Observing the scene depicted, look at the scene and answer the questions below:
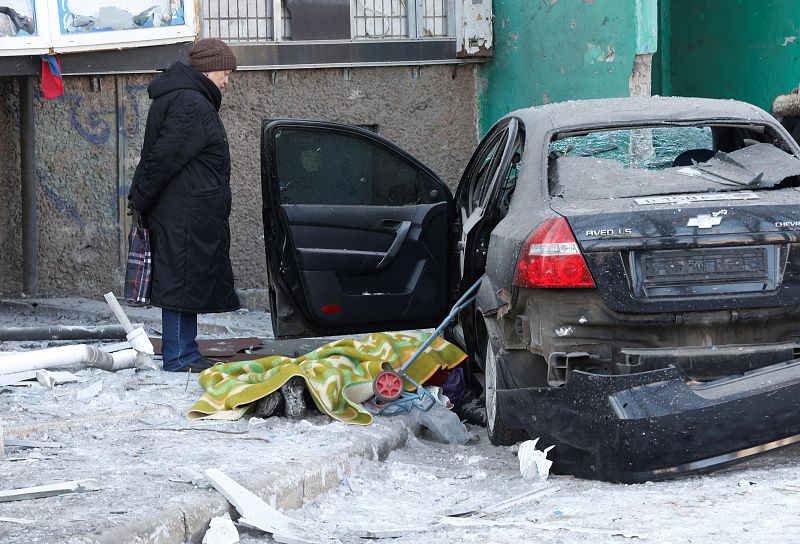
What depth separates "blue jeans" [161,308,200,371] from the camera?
24.0ft

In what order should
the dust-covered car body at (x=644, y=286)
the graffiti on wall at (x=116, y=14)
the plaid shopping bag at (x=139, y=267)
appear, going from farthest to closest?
the graffiti on wall at (x=116, y=14)
the plaid shopping bag at (x=139, y=267)
the dust-covered car body at (x=644, y=286)

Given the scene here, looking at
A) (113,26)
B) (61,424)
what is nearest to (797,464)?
(61,424)

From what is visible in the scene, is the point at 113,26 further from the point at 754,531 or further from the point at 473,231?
the point at 754,531

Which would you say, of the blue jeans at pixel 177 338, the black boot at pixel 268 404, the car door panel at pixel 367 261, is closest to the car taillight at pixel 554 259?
the black boot at pixel 268 404

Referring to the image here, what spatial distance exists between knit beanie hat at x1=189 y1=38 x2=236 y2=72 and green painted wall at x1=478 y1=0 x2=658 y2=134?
14.5ft

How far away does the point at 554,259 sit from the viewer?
477 cm

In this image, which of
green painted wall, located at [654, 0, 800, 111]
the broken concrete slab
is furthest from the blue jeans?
green painted wall, located at [654, 0, 800, 111]

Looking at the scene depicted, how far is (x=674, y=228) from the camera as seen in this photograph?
4715 mm

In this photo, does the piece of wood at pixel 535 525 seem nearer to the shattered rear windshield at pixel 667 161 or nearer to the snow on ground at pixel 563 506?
the snow on ground at pixel 563 506

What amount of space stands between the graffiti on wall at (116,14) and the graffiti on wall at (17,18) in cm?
24

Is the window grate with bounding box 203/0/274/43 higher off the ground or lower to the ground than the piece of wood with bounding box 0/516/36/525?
higher

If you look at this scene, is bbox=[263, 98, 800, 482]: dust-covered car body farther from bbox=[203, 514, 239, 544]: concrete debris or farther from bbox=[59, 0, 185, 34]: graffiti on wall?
bbox=[59, 0, 185, 34]: graffiti on wall

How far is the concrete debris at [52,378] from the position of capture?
22.4ft

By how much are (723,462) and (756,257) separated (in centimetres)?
82
